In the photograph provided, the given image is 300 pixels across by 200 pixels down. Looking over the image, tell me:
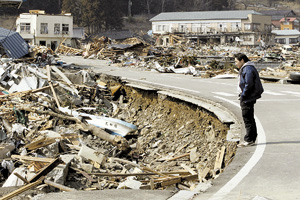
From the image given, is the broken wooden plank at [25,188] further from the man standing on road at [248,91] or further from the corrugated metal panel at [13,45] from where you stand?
the corrugated metal panel at [13,45]

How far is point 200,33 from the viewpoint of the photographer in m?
112

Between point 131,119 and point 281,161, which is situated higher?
point 281,161

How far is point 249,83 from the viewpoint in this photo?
30.9 ft

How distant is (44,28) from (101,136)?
70.5 m

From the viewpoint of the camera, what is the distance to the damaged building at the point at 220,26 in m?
109

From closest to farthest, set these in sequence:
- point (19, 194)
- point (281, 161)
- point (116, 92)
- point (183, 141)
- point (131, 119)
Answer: point (281, 161)
point (19, 194)
point (183, 141)
point (131, 119)
point (116, 92)

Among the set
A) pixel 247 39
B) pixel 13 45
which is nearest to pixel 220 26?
pixel 247 39

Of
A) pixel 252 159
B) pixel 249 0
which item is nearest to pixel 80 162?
pixel 252 159

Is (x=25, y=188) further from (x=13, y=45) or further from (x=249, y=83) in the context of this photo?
(x=13, y=45)

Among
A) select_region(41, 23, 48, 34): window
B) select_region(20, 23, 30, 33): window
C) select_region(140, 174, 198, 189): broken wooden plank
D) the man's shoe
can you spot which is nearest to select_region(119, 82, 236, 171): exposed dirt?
the man's shoe

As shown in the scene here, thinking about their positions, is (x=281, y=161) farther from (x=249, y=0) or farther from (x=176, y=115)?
(x=249, y=0)

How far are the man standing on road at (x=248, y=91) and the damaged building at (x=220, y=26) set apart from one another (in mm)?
95317

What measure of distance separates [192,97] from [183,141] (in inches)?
106

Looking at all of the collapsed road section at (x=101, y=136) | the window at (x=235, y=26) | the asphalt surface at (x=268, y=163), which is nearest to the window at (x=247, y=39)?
the window at (x=235, y=26)
